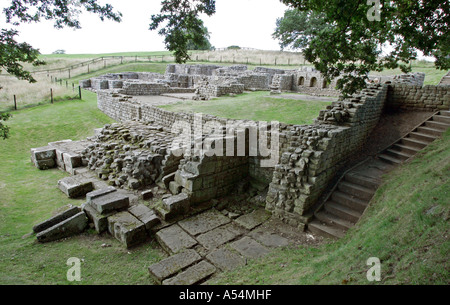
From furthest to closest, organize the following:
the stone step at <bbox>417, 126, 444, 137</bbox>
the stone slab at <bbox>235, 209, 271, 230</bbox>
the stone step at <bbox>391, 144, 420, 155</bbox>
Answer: the stone step at <bbox>417, 126, 444, 137</bbox>, the stone step at <bbox>391, 144, 420, 155</bbox>, the stone slab at <bbox>235, 209, 271, 230</bbox>

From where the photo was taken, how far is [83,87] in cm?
2822

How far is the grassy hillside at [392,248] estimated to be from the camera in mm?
3347

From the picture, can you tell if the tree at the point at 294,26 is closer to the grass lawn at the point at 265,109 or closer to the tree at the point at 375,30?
the grass lawn at the point at 265,109

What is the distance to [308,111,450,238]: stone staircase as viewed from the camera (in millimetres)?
6374

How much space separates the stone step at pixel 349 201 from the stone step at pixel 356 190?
0.12 meters

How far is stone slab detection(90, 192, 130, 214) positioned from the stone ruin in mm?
25

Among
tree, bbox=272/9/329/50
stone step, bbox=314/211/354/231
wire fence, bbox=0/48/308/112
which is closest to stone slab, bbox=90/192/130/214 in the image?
stone step, bbox=314/211/354/231

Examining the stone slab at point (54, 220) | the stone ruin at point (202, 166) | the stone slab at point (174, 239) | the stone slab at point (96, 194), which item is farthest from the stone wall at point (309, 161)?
the stone slab at point (54, 220)

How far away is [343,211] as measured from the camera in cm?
655

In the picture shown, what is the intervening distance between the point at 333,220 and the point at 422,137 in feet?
15.9

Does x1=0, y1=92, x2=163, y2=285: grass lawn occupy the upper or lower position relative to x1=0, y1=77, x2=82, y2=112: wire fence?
lower

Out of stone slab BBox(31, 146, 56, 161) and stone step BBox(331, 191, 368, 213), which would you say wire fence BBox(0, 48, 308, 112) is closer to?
stone slab BBox(31, 146, 56, 161)
